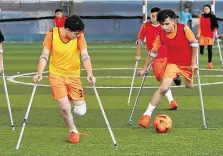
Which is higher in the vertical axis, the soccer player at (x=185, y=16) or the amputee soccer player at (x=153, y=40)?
the amputee soccer player at (x=153, y=40)

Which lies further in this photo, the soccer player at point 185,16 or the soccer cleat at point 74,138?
the soccer player at point 185,16

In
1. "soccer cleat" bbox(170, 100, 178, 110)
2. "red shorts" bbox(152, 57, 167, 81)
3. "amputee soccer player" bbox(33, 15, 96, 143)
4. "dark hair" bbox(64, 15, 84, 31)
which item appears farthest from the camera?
"soccer cleat" bbox(170, 100, 178, 110)

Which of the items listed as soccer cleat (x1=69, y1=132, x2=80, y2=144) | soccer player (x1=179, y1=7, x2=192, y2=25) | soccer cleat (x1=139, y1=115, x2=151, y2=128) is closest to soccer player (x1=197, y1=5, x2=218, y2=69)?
soccer player (x1=179, y1=7, x2=192, y2=25)

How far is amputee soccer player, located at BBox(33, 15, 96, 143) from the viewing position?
996cm

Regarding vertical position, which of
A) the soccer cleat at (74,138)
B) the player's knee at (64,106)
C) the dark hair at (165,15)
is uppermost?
the dark hair at (165,15)

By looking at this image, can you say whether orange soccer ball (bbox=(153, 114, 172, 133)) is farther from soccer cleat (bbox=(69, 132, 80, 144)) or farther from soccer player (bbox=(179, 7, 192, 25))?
soccer player (bbox=(179, 7, 192, 25))

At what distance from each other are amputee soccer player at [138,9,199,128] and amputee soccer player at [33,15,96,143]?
147 cm

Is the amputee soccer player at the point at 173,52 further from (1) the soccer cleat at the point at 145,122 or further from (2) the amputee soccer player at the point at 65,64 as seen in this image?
(2) the amputee soccer player at the point at 65,64

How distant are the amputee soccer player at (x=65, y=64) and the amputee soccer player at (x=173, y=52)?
1.47m

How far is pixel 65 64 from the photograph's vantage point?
10.1 meters

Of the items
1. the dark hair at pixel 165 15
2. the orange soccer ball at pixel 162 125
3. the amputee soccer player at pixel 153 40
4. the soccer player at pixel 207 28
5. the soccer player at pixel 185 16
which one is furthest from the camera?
the soccer player at pixel 185 16

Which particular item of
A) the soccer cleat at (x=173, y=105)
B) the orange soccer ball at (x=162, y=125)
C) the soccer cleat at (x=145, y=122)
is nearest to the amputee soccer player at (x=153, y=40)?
the soccer cleat at (x=173, y=105)

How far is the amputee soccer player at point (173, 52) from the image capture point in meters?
11.1

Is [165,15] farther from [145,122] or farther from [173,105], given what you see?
[173,105]
